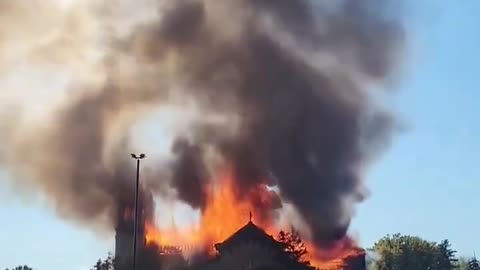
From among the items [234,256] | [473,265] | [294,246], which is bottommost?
[234,256]

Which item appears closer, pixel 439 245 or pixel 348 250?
pixel 348 250

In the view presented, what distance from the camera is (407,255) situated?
96.9 metres

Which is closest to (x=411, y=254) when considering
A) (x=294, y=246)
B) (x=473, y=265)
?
(x=473, y=265)

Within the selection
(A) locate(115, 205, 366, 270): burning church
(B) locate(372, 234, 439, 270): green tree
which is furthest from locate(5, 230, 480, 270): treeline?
(A) locate(115, 205, 366, 270): burning church

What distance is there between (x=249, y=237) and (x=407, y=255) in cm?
4080

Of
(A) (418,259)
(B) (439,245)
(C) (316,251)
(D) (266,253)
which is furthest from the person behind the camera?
(B) (439,245)

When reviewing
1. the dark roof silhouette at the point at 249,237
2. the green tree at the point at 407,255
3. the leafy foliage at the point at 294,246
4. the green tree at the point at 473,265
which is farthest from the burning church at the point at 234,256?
the green tree at the point at 473,265

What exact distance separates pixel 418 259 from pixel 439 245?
9616mm

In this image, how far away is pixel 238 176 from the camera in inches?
2640

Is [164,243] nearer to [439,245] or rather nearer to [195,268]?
[195,268]

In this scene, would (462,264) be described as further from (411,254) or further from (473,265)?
(411,254)

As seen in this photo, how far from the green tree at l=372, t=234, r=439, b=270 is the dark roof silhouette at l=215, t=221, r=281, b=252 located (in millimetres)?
36186

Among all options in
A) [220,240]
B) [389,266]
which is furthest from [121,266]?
[389,266]

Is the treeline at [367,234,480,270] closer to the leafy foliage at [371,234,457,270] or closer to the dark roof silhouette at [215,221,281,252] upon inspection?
the leafy foliage at [371,234,457,270]
